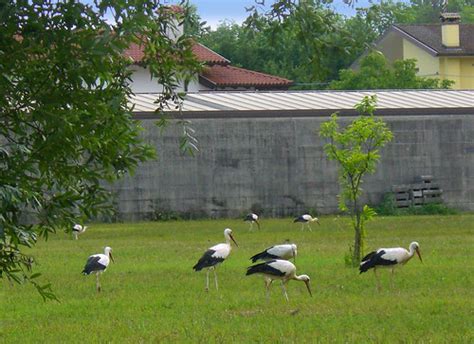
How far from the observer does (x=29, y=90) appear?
7656 millimetres

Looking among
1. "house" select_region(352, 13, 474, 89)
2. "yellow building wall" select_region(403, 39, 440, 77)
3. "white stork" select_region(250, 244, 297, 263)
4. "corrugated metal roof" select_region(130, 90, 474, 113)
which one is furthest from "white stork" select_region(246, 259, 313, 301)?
"yellow building wall" select_region(403, 39, 440, 77)

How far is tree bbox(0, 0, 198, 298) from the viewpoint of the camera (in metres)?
7.26

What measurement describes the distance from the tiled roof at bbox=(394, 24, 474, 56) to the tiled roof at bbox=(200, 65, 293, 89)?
37.3ft

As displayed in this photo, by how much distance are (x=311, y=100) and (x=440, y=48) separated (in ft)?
84.7

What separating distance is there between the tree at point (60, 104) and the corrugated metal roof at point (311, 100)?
3053 centimetres

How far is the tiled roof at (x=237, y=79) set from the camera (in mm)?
56531

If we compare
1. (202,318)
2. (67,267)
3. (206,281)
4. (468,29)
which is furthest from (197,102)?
(468,29)

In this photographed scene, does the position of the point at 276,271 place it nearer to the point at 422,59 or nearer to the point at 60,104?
the point at 60,104

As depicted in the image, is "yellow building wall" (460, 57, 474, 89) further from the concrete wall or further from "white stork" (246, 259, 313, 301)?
"white stork" (246, 259, 313, 301)

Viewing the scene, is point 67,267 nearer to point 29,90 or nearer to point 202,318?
point 202,318

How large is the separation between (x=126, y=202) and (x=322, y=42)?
31759 mm

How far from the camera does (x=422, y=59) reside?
2798 inches

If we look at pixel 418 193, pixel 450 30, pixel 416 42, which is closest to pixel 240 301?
pixel 418 193

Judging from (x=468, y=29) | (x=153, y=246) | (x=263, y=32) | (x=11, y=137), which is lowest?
(x=153, y=246)
